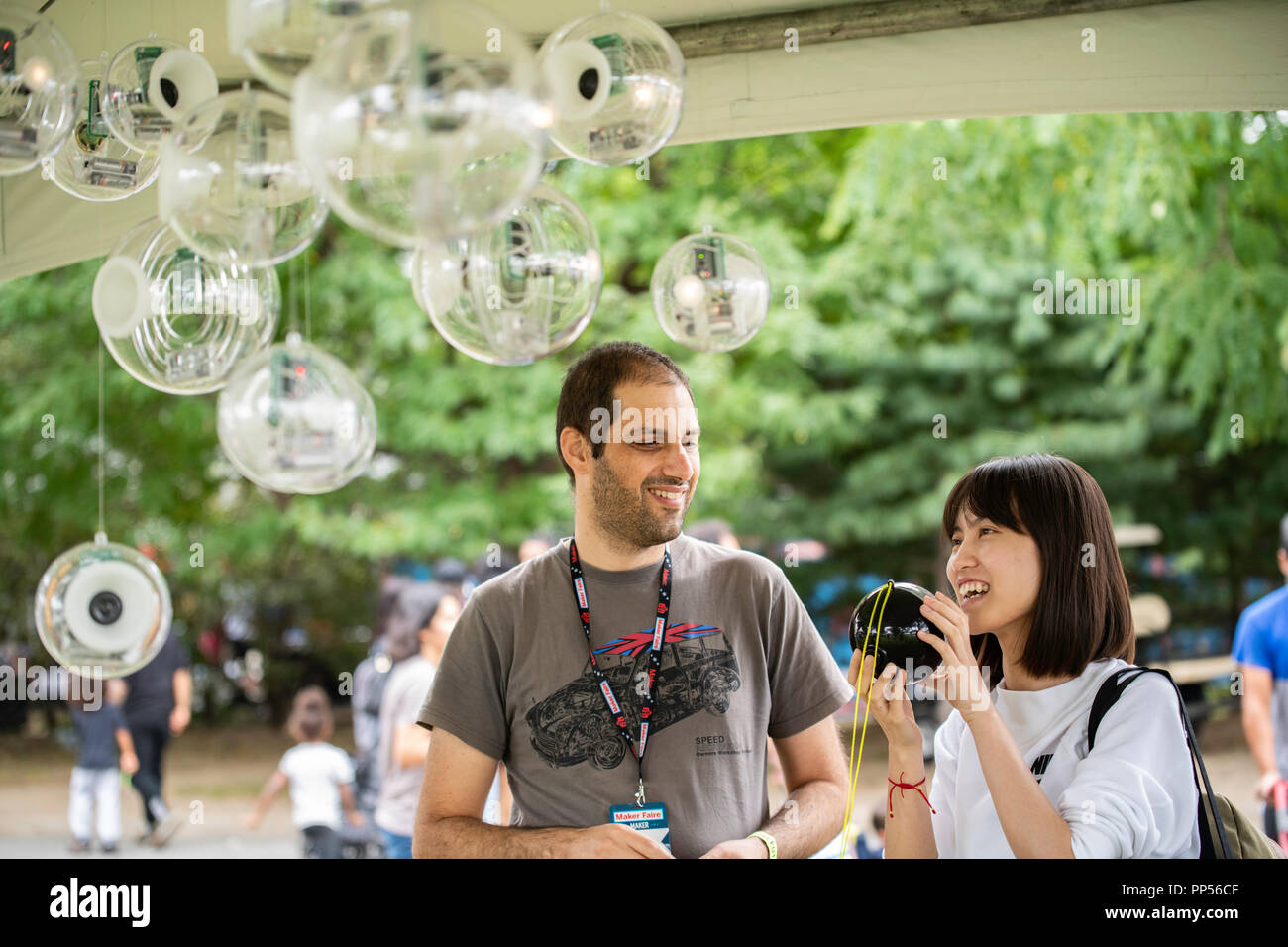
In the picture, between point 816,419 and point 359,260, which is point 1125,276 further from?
point 359,260

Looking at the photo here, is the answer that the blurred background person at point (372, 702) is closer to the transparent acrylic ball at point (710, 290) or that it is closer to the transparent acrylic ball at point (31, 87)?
the transparent acrylic ball at point (710, 290)

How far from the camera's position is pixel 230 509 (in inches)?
514

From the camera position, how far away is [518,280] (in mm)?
2299

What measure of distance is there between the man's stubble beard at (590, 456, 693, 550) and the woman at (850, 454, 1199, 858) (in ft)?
1.74

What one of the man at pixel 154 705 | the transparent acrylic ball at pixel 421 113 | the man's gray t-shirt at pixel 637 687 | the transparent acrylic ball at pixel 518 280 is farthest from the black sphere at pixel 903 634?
the man at pixel 154 705

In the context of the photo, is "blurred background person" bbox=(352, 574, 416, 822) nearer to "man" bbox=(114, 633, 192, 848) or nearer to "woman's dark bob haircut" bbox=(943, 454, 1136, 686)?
"man" bbox=(114, 633, 192, 848)

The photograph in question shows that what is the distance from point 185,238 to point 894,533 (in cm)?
1073

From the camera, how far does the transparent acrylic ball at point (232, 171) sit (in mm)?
2025

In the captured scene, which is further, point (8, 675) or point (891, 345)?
point (8, 675)

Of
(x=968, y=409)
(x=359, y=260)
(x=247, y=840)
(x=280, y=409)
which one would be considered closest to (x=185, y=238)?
(x=280, y=409)

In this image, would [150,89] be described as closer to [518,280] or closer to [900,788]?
[518,280]

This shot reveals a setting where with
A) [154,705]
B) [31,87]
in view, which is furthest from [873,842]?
[154,705]

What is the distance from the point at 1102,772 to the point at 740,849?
0.75m

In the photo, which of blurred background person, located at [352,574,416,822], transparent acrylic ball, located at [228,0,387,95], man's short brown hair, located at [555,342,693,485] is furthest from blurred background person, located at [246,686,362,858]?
transparent acrylic ball, located at [228,0,387,95]
